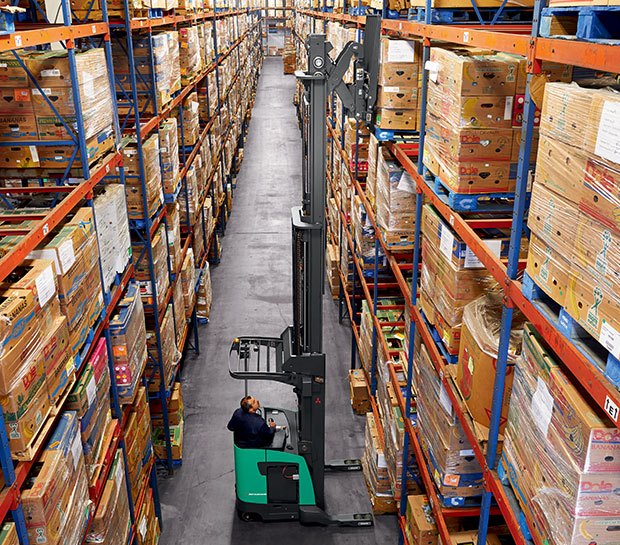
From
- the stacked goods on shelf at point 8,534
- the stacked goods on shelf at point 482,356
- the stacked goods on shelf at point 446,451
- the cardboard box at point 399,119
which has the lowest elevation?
the stacked goods on shelf at point 446,451

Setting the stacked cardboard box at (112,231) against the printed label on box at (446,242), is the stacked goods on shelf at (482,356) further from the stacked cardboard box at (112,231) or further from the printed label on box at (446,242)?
the stacked cardboard box at (112,231)

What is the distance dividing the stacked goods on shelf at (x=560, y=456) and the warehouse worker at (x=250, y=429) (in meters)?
4.20

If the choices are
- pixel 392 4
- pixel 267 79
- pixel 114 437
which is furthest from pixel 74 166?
pixel 267 79

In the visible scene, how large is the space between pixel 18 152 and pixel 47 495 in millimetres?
2888

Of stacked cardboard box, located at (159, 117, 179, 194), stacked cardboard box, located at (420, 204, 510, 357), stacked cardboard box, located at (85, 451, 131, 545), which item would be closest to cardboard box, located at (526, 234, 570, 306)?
stacked cardboard box, located at (420, 204, 510, 357)

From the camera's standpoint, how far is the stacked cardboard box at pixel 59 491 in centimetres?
372

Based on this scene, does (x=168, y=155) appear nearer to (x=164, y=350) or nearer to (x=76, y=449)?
(x=164, y=350)

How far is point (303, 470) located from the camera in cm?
737

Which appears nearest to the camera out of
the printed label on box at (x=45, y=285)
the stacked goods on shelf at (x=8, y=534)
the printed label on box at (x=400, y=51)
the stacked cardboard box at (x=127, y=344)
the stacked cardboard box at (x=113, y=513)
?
the stacked goods on shelf at (x=8, y=534)

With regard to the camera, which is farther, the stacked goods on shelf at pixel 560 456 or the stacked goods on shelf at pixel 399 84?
the stacked goods on shelf at pixel 399 84

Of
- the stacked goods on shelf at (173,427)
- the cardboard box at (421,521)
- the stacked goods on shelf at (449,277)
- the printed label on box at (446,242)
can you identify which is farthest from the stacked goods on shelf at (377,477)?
the printed label on box at (446,242)

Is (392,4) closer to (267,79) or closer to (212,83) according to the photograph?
(212,83)

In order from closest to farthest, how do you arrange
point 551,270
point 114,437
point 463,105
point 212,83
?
point 551,270 → point 463,105 → point 114,437 → point 212,83

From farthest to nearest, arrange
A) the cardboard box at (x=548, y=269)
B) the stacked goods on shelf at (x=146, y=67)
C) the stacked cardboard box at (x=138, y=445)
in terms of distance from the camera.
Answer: the stacked goods on shelf at (x=146, y=67) < the stacked cardboard box at (x=138, y=445) < the cardboard box at (x=548, y=269)
